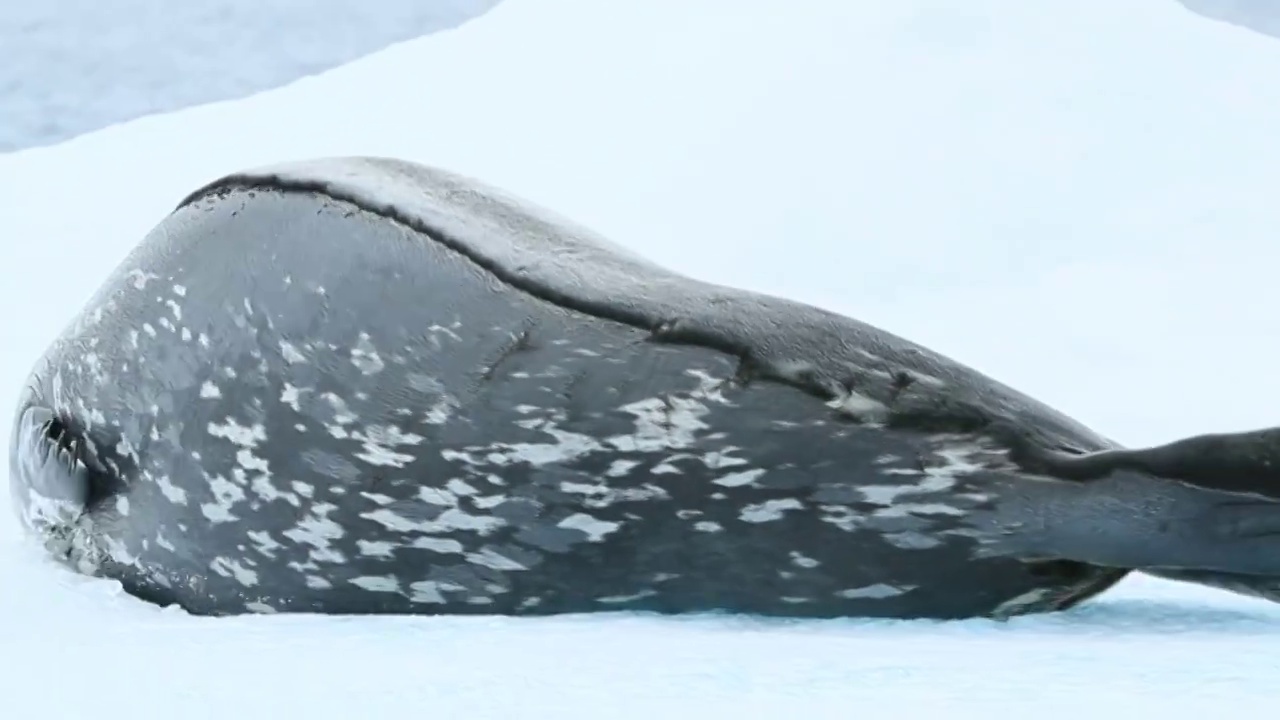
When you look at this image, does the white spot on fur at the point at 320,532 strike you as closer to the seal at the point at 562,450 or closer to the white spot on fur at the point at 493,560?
the seal at the point at 562,450

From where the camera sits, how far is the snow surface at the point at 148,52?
858cm

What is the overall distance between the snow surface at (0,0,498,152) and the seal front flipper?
6.96 m

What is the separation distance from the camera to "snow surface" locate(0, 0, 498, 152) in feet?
28.1

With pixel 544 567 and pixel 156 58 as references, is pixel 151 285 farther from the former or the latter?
pixel 156 58

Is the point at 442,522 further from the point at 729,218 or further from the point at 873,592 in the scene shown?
the point at 729,218

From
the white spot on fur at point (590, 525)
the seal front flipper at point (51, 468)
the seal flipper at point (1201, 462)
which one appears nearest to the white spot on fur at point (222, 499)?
the seal front flipper at point (51, 468)

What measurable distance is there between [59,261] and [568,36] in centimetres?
260

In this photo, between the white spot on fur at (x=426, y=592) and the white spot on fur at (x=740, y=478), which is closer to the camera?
the white spot on fur at (x=740, y=478)

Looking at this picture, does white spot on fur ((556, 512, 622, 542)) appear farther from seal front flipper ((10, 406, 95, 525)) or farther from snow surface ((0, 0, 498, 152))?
snow surface ((0, 0, 498, 152))

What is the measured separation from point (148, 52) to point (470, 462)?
26.7 feet

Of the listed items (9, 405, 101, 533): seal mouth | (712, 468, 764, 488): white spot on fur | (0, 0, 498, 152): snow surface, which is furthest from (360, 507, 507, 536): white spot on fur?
(0, 0, 498, 152): snow surface

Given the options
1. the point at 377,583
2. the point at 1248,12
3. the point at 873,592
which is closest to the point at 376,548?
the point at 377,583

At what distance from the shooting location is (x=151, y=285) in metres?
1.87

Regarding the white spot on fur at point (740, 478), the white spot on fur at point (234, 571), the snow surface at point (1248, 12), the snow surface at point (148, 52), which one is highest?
the snow surface at point (1248, 12)
